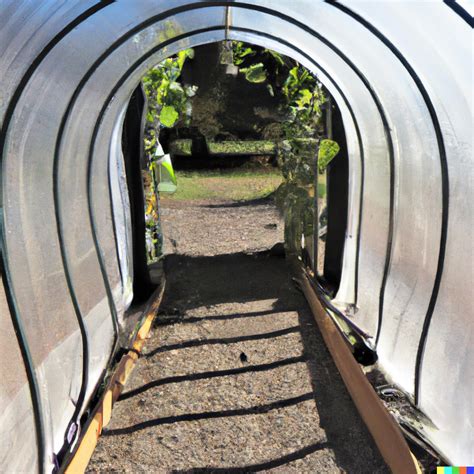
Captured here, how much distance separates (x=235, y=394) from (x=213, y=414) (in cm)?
26

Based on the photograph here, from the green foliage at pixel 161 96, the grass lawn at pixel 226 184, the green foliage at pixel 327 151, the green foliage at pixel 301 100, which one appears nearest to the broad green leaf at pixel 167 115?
the green foliage at pixel 161 96

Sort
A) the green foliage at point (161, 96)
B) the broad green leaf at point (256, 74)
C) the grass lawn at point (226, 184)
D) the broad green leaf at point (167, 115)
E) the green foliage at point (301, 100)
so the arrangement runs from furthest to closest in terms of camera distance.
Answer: the grass lawn at point (226, 184) < the broad green leaf at point (256, 74) < the green foliage at point (301, 100) < the broad green leaf at point (167, 115) < the green foliage at point (161, 96)

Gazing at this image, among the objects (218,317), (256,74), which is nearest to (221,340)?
(218,317)

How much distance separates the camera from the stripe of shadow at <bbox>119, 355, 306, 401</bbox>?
11.3ft

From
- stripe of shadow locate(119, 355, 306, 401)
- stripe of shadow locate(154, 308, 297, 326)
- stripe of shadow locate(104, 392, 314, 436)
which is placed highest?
stripe of shadow locate(154, 308, 297, 326)

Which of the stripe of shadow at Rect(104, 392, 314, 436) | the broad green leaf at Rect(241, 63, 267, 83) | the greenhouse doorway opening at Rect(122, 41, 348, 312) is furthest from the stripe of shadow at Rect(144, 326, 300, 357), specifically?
the broad green leaf at Rect(241, 63, 267, 83)

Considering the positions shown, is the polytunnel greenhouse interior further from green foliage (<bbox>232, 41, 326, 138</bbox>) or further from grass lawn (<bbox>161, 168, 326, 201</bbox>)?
grass lawn (<bbox>161, 168, 326, 201</bbox>)

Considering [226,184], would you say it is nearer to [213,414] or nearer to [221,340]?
[221,340]

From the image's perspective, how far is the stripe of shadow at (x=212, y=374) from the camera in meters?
3.43

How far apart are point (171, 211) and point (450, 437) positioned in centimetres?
705

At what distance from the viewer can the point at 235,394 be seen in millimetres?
3385

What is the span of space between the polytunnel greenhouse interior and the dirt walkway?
16mm

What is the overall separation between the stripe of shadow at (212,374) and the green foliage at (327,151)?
5.39 feet

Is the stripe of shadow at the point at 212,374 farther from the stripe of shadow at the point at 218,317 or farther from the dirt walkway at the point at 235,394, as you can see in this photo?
the stripe of shadow at the point at 218,317
